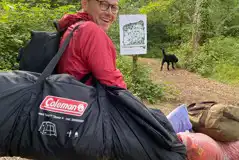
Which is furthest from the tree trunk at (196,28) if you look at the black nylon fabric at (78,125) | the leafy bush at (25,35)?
the black nylon fabric at (78,125)

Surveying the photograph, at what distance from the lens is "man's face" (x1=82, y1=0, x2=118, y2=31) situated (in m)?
2.31

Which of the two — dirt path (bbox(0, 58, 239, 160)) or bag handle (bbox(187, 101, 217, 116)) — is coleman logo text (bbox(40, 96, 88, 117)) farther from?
dirt path (bbox(0, 58, 239, 160))

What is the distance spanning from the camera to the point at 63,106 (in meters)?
1.79

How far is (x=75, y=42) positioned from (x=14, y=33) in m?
6.10

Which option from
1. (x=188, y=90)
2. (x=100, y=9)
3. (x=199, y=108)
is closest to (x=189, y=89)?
(x=188, y=90)

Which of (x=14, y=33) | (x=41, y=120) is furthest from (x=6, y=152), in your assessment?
(x=14, y=33)

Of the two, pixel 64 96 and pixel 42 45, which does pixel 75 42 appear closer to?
pixel 42 45

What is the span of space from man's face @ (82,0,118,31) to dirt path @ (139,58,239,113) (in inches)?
214

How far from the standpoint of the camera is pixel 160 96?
8.71 metres

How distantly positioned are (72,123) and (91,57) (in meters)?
0.40

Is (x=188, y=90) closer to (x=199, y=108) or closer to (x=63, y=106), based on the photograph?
(x=199, y=108)

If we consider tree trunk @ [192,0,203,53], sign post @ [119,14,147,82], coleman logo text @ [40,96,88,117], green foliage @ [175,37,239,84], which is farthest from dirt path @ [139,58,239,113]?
coleman logo text @ [40,96,88,117]

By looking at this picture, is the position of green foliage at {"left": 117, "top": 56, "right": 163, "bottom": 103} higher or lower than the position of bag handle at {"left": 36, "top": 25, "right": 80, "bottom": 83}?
lower

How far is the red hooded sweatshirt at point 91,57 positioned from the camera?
197 cm
